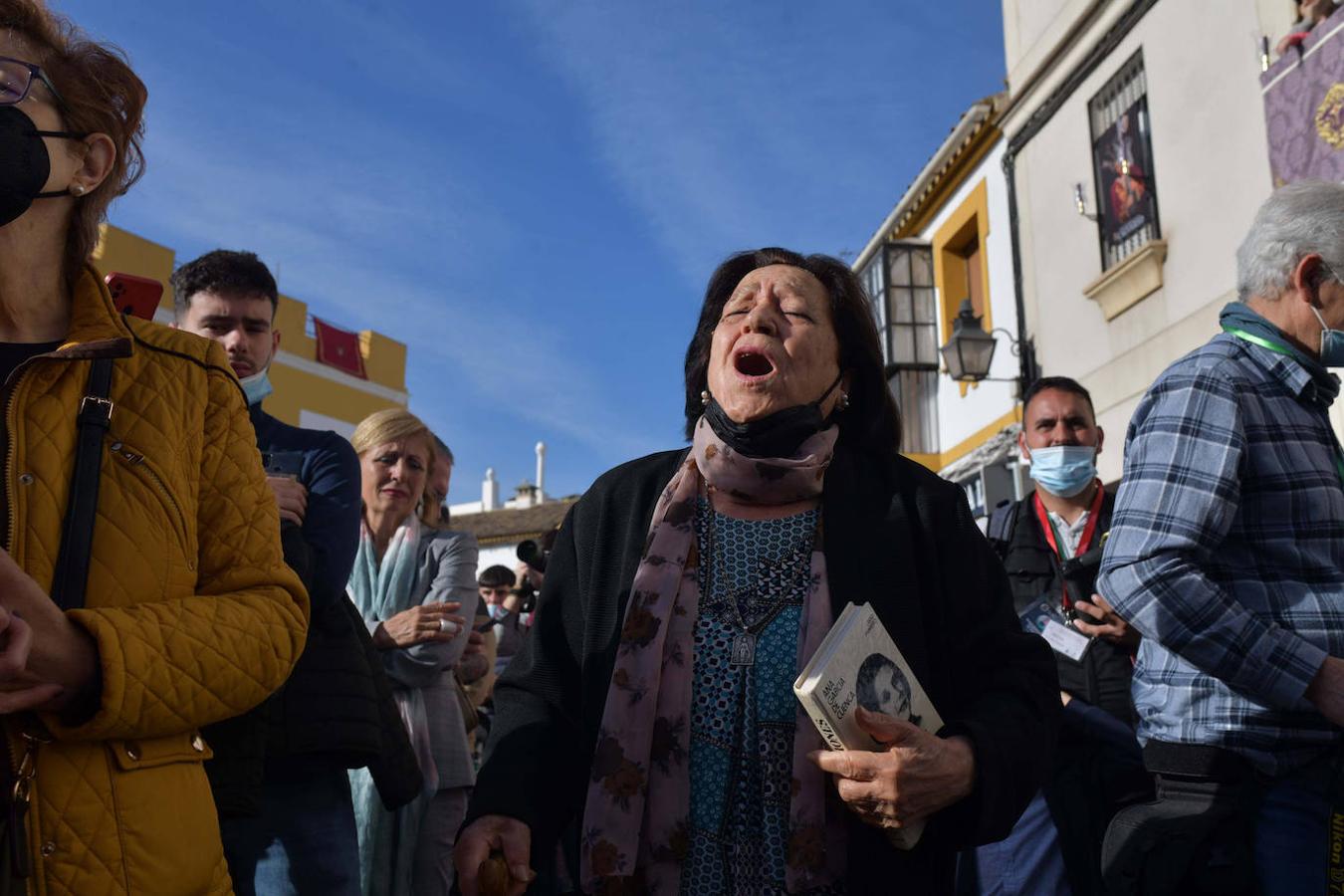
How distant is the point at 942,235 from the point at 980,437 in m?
3.06

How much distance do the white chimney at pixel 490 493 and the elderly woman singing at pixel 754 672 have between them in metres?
50.6

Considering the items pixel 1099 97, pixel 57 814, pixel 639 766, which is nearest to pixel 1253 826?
pixel 639 766

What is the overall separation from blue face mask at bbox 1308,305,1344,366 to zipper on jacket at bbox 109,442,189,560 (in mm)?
2551

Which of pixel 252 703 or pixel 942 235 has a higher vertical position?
pixel 942 235

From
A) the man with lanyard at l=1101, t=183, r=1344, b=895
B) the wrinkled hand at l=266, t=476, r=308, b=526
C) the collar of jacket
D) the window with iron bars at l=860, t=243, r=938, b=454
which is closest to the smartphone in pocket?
the wrinkled hand at l=266, t=476, r=308, b=526

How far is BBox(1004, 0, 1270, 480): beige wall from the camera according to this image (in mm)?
8766

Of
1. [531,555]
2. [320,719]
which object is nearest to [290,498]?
[320,719]

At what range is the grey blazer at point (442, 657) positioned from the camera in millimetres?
4473

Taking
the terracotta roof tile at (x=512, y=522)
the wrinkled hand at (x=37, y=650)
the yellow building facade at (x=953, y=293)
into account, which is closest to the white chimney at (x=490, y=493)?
the terracotta roof tile at (x=512, y=522)

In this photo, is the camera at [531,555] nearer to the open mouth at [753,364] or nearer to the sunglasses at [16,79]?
the open mouth at [753,364]

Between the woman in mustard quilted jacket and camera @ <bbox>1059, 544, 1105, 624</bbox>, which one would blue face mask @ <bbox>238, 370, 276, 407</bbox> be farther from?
camera @ <bbox>1059, 544, 1105, 624</bbox>

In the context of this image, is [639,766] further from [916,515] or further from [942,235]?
[942,235]

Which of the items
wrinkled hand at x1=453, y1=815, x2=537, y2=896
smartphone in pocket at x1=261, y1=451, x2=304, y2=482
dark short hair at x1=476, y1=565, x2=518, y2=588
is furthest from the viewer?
dark short hair at x1=476, y1=565, x2=518, y2=588

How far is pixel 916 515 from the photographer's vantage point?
2.33m
